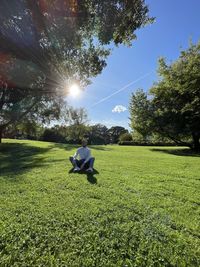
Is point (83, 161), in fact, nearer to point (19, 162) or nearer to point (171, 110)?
point (19, 162)

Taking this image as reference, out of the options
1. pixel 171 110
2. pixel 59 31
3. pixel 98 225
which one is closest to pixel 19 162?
pixel 59 31

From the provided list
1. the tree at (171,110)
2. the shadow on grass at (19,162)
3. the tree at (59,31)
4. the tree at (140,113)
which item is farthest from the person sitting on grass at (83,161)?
the tree at (140,113)

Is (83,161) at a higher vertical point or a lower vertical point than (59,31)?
lower

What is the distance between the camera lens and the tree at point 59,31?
30.2 feet

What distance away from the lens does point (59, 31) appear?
33.8 ft

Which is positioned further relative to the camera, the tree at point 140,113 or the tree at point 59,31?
the tree at point 140,113

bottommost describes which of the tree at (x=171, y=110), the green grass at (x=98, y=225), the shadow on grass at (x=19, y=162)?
the green grass at (x=98, y=225)

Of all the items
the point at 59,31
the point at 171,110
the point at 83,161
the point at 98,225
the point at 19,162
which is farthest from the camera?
the point at 171,110

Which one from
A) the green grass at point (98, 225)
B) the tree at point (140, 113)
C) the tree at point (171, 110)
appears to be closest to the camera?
the green grass at point (98, 225)

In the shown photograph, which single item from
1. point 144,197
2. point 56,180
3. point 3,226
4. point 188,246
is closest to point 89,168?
point 56,180

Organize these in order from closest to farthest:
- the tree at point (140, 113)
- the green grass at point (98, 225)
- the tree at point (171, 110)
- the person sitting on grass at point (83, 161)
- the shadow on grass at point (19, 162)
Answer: the green grass at point (98, 225), the person sitting on grass at point (83, 161), the shadow on grass at point (19, 162), the tree at point (171, 110), the tree at point (140, 113)

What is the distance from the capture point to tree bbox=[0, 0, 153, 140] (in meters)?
9.21

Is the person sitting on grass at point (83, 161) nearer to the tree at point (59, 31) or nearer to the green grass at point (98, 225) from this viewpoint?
the green grass at point (98, 225)

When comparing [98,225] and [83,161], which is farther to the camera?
[83,161]
